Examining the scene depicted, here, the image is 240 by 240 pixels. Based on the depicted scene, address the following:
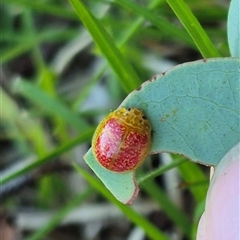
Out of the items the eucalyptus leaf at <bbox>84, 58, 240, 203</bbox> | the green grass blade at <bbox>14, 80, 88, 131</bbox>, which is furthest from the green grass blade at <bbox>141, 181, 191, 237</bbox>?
the eucalyptus leaf at <bbox>84, 58, 240, 203</bbox>

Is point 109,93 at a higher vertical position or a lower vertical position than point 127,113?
lower

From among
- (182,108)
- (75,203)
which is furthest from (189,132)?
(75,203)

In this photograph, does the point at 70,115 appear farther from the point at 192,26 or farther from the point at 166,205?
the point at 192,26

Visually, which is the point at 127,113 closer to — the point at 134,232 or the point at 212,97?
the point at 212,97

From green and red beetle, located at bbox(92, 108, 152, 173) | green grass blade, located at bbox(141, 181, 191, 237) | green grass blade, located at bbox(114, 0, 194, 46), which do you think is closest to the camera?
green and red beetle, located at bbox(92, 108, 152, 173)

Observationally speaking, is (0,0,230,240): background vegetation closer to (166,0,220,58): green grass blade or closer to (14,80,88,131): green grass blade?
(14,80,88,131): green grass blade

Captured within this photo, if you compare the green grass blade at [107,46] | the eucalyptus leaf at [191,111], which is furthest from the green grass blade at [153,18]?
the eucalyptus leaf at [191,111]
